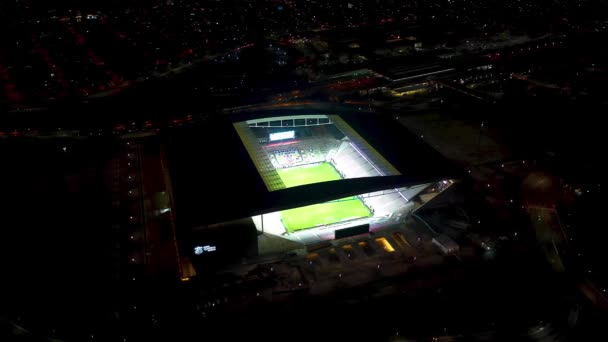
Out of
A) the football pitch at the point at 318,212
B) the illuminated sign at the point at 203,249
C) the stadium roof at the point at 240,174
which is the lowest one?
the football pitch at the point at 318,212

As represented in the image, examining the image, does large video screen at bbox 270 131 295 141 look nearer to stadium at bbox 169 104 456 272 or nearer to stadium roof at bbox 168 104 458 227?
stadium at bbox 169 104 456 272

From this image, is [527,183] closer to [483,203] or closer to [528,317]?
[483,203]

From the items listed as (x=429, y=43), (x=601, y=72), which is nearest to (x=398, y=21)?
(x=429, y=43)

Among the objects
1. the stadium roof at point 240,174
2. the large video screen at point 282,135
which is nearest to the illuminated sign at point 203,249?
the stadium roof at point 240,174

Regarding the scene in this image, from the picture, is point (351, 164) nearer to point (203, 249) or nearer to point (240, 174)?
point (240, 174)

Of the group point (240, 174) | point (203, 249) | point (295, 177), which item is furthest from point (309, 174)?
point (203, 249)

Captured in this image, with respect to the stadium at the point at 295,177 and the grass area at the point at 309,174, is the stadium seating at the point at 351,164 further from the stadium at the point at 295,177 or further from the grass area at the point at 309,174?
the grass area at the point at 309,174
